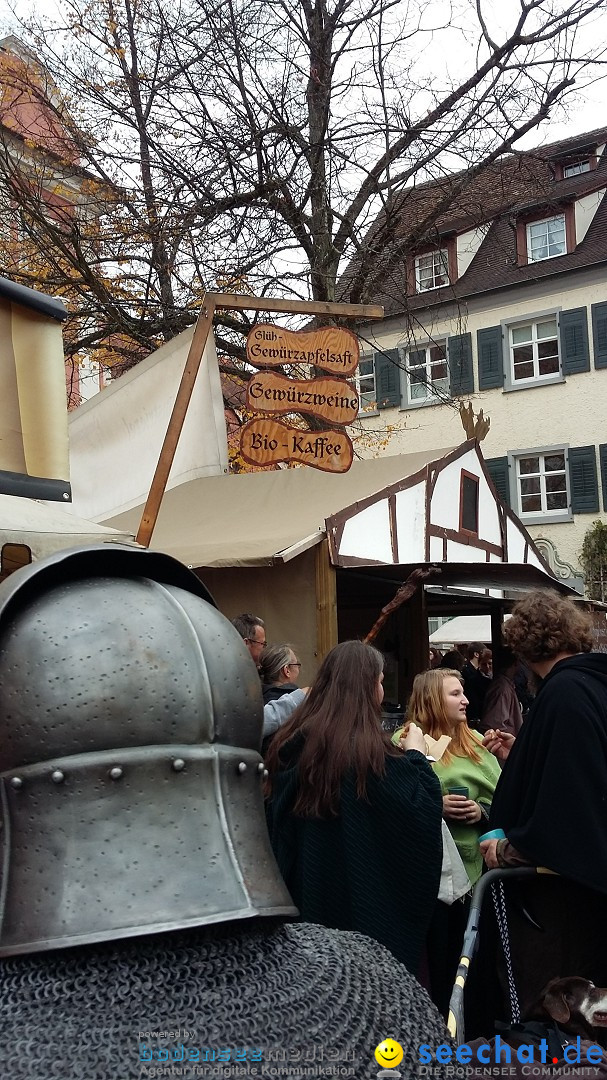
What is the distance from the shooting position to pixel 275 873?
1.35 m

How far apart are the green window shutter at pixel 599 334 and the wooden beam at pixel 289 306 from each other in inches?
671

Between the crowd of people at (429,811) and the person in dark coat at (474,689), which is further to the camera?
the person in dark coat at (474,689)

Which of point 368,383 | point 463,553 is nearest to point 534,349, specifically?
point 368,383

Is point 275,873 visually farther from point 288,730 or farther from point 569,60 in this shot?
point 569,60

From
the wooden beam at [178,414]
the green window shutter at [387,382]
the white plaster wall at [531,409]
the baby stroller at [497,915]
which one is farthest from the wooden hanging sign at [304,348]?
the green window shutter at [387,382]

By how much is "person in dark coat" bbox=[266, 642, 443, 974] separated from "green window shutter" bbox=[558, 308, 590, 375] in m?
19.8

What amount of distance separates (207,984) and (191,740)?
12.0 inches

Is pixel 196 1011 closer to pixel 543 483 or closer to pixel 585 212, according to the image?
pixel 543 483

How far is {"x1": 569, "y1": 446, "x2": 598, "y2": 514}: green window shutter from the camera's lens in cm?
2111

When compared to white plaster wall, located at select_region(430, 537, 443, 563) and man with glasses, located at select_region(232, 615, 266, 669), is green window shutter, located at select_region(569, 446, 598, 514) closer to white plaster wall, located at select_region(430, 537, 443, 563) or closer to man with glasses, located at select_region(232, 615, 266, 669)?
white plaster wall, located at select_region(430, 537, 443, 563)

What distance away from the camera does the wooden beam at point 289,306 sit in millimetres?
4746

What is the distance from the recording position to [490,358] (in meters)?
23.1

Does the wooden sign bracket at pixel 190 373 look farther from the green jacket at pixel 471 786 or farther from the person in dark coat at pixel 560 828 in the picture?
the person in dark coat at pixel 560 828

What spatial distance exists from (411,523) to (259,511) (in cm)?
117
